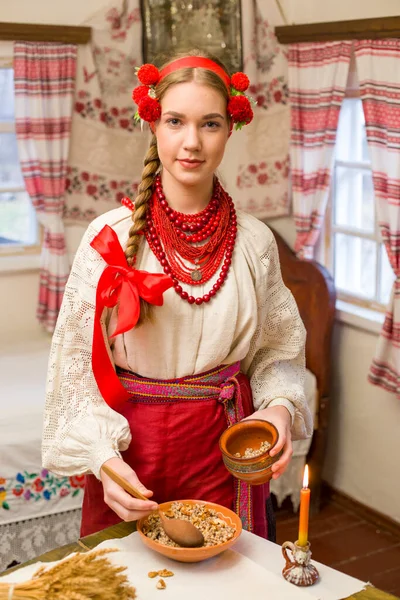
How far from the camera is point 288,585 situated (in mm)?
1444

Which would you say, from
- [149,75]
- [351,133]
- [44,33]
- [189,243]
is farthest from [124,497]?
[44,33]

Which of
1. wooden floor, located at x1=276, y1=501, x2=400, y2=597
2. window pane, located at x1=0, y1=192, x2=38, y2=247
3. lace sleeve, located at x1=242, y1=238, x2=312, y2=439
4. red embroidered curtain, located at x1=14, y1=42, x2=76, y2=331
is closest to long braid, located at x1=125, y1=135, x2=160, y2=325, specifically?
lace sleeve, located at x1=242, y1=238, x2=312, y2=439

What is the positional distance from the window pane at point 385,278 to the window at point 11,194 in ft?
5.37

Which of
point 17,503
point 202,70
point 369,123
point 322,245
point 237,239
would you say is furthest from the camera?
point 322,245

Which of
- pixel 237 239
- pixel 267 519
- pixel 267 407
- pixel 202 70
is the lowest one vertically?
pixel 267 519

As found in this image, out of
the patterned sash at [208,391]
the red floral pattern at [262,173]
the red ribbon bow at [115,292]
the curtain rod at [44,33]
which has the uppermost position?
the curtain rod at [44,33]

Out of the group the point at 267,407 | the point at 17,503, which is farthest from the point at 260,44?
the point at 267,407

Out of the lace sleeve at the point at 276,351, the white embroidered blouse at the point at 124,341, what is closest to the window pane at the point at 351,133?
the lace sleeve at the point at 276,351

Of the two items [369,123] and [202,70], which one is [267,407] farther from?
[369,123]

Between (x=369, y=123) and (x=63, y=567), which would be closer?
(x=63, y=567)

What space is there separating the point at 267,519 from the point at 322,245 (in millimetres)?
2194

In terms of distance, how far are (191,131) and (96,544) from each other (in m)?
0.78

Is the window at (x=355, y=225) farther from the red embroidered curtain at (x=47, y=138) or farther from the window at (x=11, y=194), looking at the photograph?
the window at (x=11, y=194)

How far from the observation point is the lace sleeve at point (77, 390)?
168 centimetres
